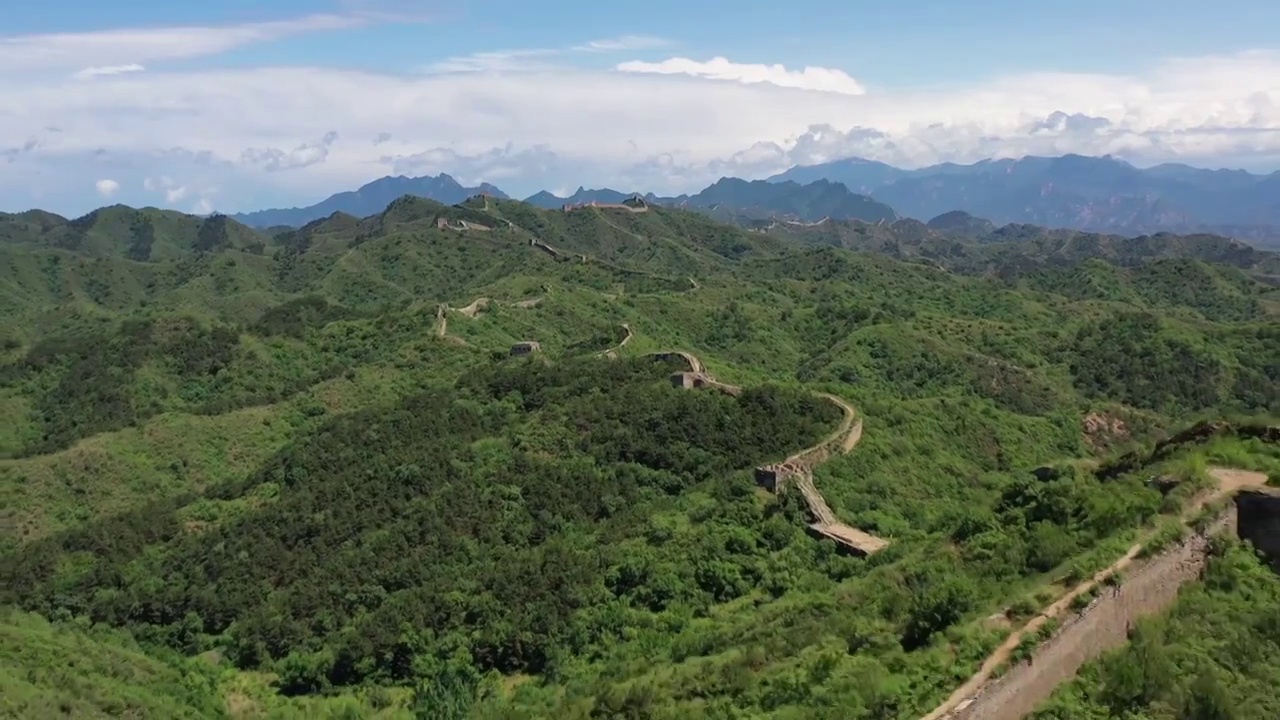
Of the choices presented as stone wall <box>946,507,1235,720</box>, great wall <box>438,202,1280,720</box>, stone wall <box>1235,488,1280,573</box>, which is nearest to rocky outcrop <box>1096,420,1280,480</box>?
great wall <box>438,202,1280,720</box>

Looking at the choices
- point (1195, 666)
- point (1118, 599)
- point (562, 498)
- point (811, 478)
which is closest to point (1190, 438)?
point (1118, 599)

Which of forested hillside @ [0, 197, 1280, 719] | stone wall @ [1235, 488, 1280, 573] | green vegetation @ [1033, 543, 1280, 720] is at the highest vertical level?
stone wall @ [1235, 488, 1280, 573]

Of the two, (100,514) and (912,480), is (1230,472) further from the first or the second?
(100,514)

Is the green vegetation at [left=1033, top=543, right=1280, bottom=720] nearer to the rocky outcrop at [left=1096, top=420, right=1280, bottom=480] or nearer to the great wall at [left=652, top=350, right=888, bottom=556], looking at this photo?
the rocky outcrop at [left=1096, top=420, right=1280, bottom=480]

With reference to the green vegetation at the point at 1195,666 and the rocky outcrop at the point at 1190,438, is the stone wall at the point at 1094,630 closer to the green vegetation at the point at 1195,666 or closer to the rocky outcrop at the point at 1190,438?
the green vegetation at the point at 1195,666

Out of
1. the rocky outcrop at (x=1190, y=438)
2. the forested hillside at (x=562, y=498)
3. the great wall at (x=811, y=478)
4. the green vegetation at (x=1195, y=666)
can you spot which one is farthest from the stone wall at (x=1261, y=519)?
the great wall at (x=811, y=478)
